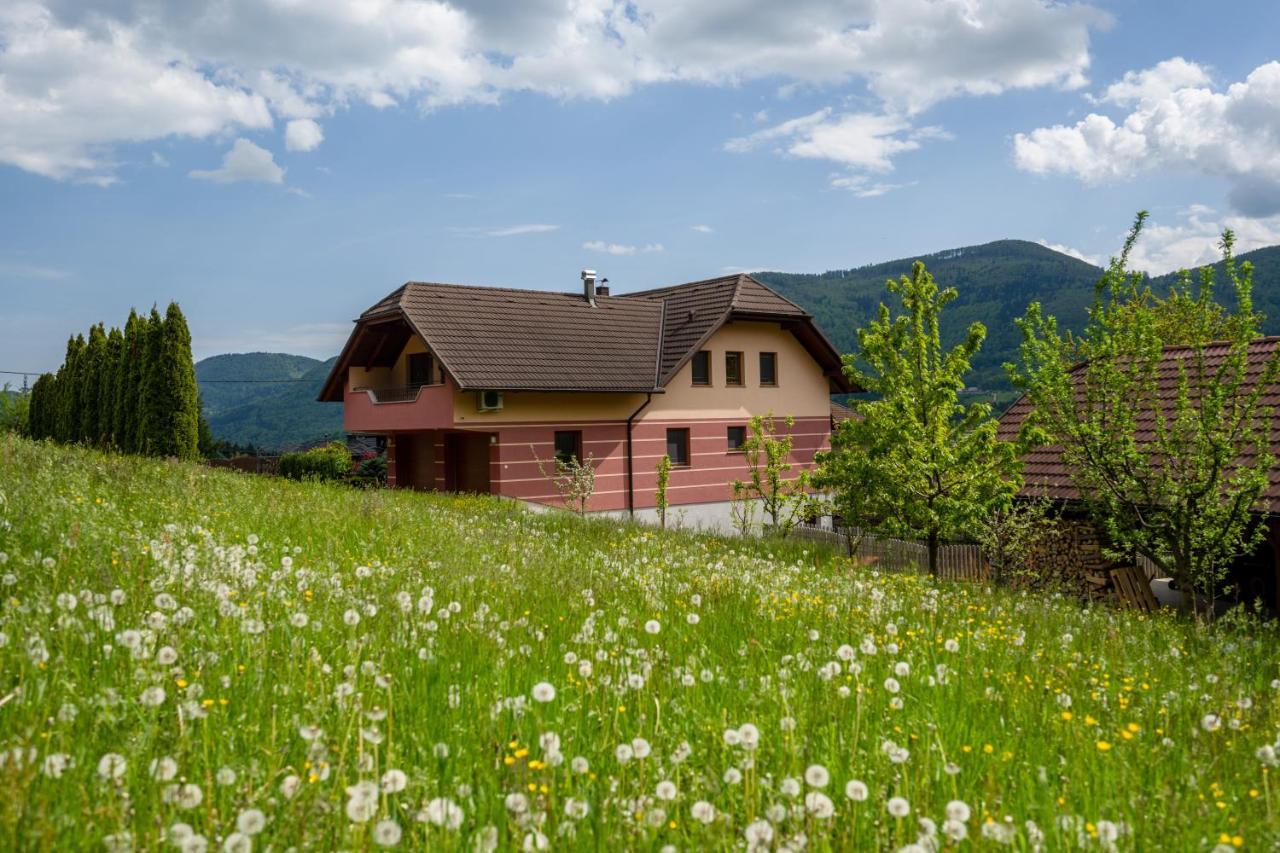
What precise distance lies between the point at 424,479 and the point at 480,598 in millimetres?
25279

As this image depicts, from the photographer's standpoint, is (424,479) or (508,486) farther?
(424,479)

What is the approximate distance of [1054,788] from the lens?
11.5 feet

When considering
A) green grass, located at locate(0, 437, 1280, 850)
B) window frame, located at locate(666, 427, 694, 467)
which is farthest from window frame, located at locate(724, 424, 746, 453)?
green grass, located at locate(0, 437, 1280, 850)

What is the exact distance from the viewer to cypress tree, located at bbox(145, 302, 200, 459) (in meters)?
31.3

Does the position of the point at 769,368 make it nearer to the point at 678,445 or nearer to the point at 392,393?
the point at 678,445

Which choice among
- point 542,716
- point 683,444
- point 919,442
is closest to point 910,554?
point 919,442

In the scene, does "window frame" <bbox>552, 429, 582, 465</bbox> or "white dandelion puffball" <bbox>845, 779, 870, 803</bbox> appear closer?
"white dandelion puffball" <bbox>845, 779, 870, 803</bbox>

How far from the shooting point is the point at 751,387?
107ft

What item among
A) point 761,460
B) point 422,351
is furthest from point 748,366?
point 422,351

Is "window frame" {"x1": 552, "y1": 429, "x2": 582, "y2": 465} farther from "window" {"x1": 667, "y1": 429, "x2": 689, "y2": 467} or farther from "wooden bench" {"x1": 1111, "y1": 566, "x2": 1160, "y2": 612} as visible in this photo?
"wooden bench" {"x1": 1111, "y1": 566, "x2": 1160, "y2": 612}

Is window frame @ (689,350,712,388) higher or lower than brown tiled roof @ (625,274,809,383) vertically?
lower

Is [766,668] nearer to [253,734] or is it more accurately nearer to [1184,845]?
[1184,845]

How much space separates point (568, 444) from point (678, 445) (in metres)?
4.49

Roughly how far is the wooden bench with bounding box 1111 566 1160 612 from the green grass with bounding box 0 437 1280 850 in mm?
10639
